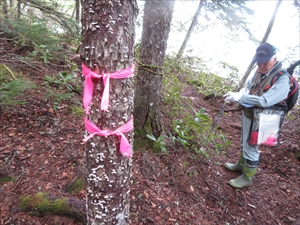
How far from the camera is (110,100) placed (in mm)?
1394

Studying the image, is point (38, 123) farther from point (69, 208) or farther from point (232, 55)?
point (232, 55)

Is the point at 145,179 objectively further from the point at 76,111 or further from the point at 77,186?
the point at 76,111

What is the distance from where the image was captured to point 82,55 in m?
1.36

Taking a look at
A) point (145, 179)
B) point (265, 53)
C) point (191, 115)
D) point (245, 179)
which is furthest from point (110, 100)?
point (245, 179)

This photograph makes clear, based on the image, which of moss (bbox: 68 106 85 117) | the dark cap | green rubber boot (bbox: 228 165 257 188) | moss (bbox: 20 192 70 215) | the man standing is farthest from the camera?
moss (bbox: 68 106 85 117)

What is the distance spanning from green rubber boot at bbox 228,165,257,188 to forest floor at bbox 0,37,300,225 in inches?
4.3

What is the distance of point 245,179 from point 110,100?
3.13 metres

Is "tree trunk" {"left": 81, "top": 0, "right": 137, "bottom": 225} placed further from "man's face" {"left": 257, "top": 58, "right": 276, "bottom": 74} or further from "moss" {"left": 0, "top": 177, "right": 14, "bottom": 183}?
"man's face" {"left": 257, "top": 58, "right": 276, "bottom": 74}

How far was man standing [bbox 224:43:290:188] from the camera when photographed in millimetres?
2670

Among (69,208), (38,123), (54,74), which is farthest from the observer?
(54,74)

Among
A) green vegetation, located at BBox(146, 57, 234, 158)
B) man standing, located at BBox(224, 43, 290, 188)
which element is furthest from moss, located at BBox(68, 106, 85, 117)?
man standing, located at BBox(224, 43, 290, 188)

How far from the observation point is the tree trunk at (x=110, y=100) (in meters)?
1.25

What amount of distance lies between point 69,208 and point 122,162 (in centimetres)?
96

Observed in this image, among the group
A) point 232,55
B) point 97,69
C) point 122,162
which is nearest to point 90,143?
point 122,162
